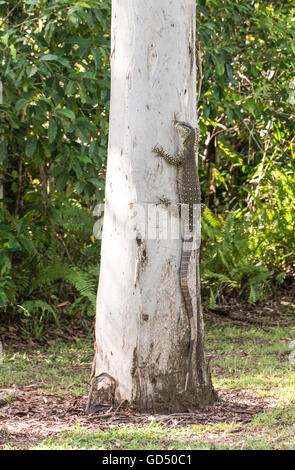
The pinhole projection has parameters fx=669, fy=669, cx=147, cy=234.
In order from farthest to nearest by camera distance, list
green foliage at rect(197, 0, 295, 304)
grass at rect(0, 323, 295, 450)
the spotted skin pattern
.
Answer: green foliage at rect(197, 0, 295, 304) → the spotted skin pattern → grass at rect(0, 323, 295, 450)

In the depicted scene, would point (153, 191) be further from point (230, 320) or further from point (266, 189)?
point (266, 189)

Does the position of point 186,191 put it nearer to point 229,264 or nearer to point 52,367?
point 52,367

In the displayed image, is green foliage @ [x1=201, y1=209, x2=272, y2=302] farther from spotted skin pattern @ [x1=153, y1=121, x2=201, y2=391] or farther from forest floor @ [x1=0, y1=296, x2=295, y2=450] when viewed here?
spotted skin pattern @ [x1=153, y1=121, x2=201, y2=391]

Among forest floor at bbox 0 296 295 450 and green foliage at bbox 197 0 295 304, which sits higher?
green foliage at bbox 197 0 295 304

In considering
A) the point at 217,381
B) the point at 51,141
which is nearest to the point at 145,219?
the point at 51,141

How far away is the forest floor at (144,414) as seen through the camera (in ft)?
13.3

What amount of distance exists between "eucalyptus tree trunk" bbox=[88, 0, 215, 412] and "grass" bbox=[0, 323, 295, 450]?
15.9 inches

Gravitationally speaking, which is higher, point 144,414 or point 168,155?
point 168,155

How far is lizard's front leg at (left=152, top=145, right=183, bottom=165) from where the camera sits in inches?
179

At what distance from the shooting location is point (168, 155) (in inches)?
180

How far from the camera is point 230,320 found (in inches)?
343

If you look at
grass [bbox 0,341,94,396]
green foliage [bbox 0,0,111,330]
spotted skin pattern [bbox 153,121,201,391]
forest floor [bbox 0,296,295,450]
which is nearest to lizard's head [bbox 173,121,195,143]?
spotted skin pattern [bbox 153,121,201,391]

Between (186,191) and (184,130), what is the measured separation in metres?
0.43
